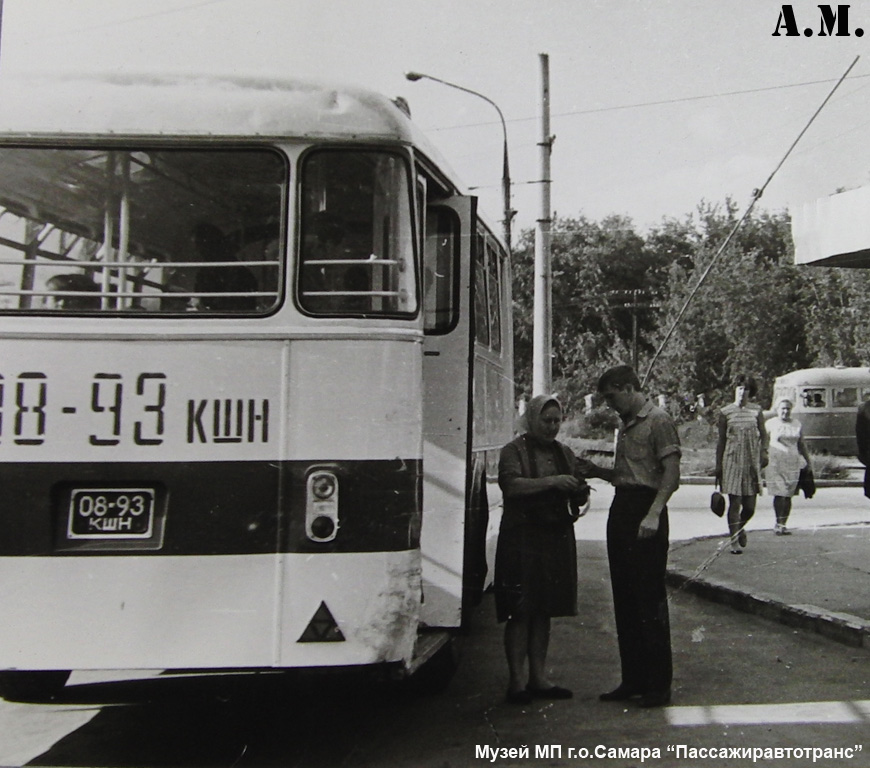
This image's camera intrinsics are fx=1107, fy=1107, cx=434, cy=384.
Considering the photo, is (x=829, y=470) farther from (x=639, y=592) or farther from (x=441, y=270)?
(x=441, y=270)

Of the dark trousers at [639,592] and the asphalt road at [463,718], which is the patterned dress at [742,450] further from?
the dark trousers at [639,592]

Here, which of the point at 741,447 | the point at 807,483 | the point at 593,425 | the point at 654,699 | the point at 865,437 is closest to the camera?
the point at 654,699

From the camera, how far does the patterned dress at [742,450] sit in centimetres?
1109

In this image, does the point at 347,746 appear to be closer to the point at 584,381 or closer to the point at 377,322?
the point at 377,322

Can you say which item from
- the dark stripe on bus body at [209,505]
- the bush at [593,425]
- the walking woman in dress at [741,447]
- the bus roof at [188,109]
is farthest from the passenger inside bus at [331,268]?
the bush at [593,425]

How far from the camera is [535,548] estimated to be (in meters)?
6.00

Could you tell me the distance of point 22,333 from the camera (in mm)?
4648

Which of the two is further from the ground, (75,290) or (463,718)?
(75,290)

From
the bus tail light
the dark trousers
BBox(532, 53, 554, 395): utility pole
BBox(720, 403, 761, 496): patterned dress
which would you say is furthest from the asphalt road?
BBox(532, 53, 554, 395): utility pole

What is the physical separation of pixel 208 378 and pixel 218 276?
45cm

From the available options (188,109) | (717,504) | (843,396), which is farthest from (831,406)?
(188,109)

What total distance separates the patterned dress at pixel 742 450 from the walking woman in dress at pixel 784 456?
2.89 feet

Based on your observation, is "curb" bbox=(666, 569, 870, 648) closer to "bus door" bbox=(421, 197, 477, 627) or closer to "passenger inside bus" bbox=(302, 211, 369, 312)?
"bus door" bbox=(421, 197, 477, 627)

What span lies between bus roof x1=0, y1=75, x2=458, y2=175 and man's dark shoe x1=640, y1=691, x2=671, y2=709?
317 cm
